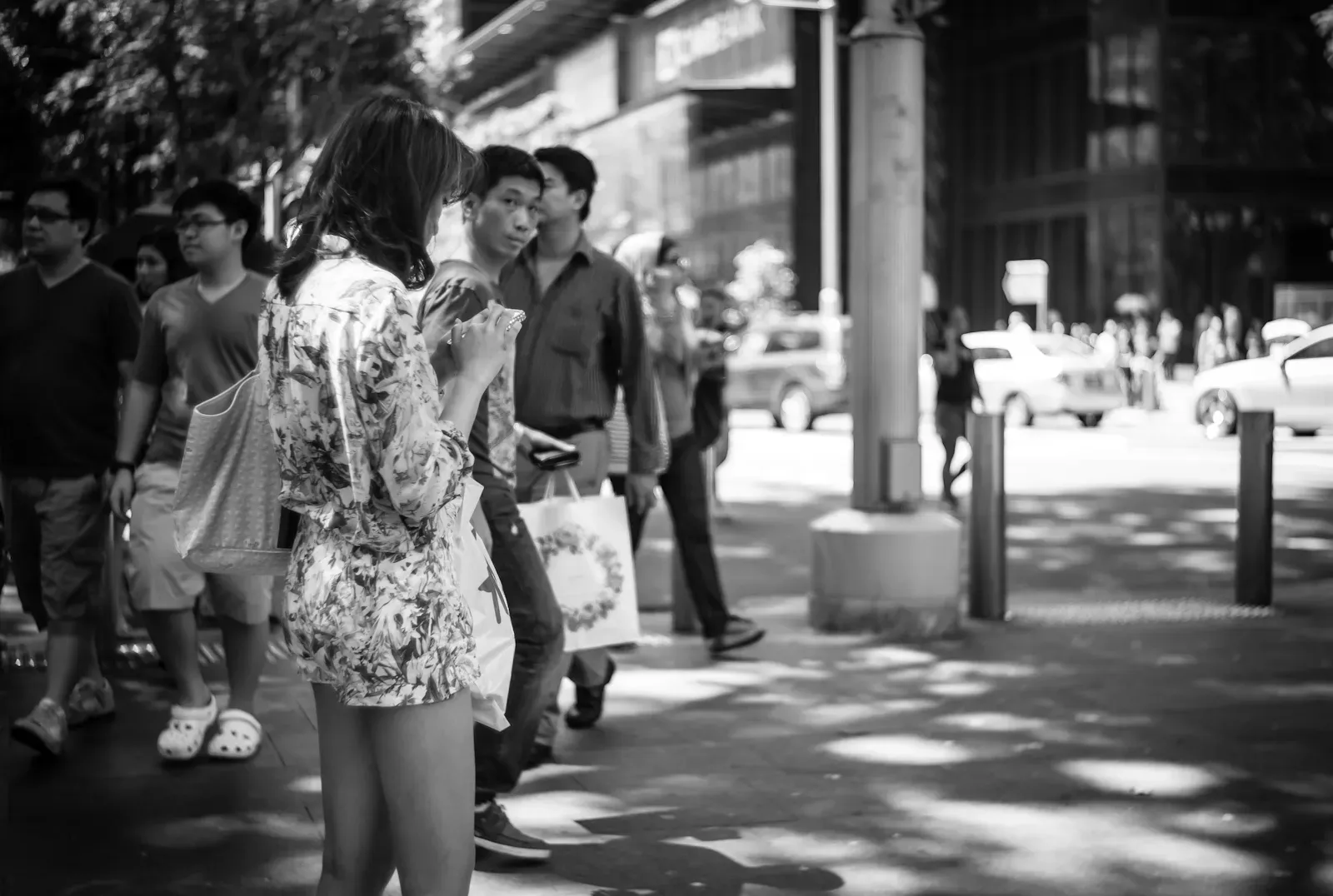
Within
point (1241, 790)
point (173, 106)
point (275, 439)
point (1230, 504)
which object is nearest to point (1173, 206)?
point (1230, 504)

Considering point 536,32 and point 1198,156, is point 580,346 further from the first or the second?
point 536,32

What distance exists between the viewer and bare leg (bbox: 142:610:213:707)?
6.20 m

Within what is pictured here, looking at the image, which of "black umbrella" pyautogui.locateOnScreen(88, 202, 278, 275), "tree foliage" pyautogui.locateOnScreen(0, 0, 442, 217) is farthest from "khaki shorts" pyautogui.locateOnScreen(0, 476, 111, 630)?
"tree foliage" pyautogui.locateOnScreen(0, 0, 442, 217)

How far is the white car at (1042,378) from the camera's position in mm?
28422

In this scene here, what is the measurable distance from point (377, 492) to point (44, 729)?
142 inches

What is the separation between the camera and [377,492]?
2.91 meters

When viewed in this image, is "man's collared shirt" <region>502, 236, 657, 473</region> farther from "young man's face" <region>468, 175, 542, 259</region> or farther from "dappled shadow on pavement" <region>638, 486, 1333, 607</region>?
"dappled shadow on pavement" <region>638, 486, 1333, 607</region>

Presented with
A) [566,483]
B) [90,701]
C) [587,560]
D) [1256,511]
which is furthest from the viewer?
[1256,511]

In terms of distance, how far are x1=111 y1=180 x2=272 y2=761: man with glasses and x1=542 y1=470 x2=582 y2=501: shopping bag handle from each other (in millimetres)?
1125

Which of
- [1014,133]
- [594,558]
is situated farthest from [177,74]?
[1014,133]

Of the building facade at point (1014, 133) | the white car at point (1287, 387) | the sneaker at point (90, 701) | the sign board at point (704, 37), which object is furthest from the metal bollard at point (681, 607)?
the sign board at point (704, 37)

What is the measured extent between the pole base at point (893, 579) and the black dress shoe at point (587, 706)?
2.31 m

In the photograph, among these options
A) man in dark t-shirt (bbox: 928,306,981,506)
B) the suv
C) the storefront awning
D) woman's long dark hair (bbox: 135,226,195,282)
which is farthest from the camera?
the storefront awning

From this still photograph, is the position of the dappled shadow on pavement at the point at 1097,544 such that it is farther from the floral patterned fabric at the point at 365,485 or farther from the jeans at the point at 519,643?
the floral patterned fabric at the point at 365,485
